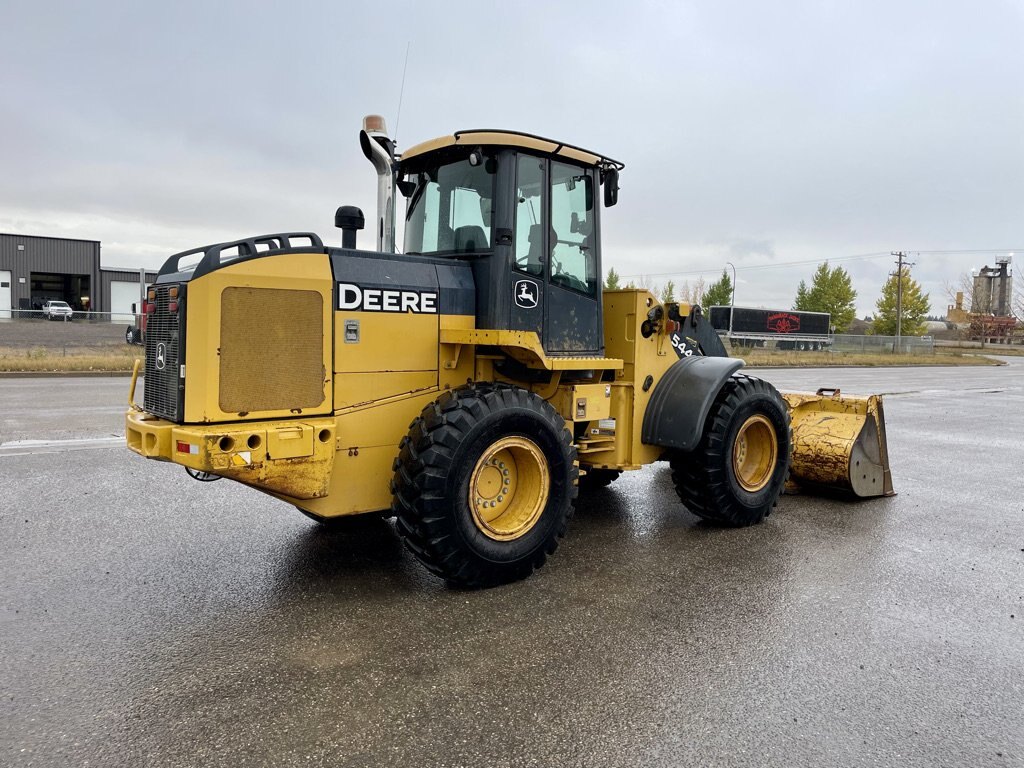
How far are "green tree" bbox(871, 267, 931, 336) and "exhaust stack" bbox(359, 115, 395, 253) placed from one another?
70600 millimetres

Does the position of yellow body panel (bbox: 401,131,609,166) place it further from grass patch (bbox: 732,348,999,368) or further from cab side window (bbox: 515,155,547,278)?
grass patch (bbox: 732,348,999,368)

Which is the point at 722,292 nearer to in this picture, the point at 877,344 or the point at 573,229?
the point at 877,344

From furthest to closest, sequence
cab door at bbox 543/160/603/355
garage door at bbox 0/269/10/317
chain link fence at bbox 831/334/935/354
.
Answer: garage door at bbox 0/269/10/317, chain link fence at bbox 831/334/935/354, cab door at bbox 543/160/603/355

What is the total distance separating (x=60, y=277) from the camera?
6078cm

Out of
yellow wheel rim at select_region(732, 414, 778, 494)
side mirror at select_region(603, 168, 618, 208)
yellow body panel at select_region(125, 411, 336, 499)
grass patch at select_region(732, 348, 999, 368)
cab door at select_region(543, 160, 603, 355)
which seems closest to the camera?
yellow body panel at select_region(125, 411, 336, 499)

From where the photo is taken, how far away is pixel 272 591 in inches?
173

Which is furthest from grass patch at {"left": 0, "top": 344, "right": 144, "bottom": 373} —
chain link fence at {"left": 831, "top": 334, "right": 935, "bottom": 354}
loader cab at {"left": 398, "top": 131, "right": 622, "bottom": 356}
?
chain link fence at {"left": 831, "top": 334, "right": 935, "bottom": 354}

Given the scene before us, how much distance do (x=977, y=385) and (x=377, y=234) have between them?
24.9 meters

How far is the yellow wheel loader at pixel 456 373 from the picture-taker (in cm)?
393

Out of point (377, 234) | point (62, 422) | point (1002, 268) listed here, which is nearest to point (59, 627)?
point (377, 234)

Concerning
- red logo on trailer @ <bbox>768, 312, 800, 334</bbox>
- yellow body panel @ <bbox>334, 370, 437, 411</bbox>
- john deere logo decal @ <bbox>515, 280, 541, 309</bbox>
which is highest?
red logo on trailer @ <bbox>768, 312, 800, 334</bbox>

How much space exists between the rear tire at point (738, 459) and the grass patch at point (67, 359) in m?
16.4

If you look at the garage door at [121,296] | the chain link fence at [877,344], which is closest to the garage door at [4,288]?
the garage door at [121,296]

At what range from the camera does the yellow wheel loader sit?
3.93 metres
